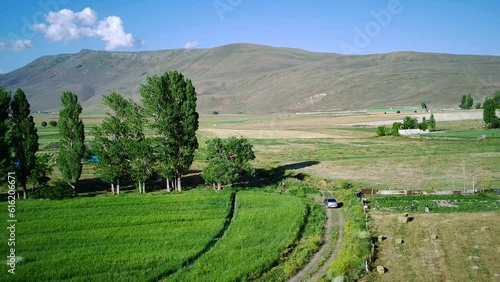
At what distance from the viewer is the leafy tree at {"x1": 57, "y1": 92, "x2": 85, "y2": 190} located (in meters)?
47.9

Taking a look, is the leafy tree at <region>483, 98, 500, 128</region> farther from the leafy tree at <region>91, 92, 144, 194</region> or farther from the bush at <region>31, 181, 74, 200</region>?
the bush at <region>31, 181, 74, 200</region>

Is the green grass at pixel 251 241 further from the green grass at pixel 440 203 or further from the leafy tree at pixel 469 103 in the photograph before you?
the leafy tree at pixel 469 103

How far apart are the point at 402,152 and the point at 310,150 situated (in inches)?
710

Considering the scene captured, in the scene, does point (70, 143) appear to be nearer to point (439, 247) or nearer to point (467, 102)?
point (439, 247)

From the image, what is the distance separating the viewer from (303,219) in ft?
115

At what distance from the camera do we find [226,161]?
49500 millimetres

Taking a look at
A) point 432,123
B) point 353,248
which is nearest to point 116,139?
point 353,248

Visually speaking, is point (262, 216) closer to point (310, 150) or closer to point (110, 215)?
point (110, 215)

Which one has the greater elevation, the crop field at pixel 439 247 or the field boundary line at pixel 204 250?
the field boundary line at pixel 204 250

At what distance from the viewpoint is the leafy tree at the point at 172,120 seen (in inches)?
1925

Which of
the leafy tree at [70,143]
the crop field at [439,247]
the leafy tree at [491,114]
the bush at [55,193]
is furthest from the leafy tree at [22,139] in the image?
the leafy tree at [491,114]

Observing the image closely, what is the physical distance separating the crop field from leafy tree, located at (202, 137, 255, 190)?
18.7 metres

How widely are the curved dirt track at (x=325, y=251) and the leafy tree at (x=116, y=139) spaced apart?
25.6 meters

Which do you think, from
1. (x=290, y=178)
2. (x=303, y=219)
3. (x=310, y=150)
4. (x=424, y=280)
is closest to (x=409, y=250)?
(x=424, y=280)
